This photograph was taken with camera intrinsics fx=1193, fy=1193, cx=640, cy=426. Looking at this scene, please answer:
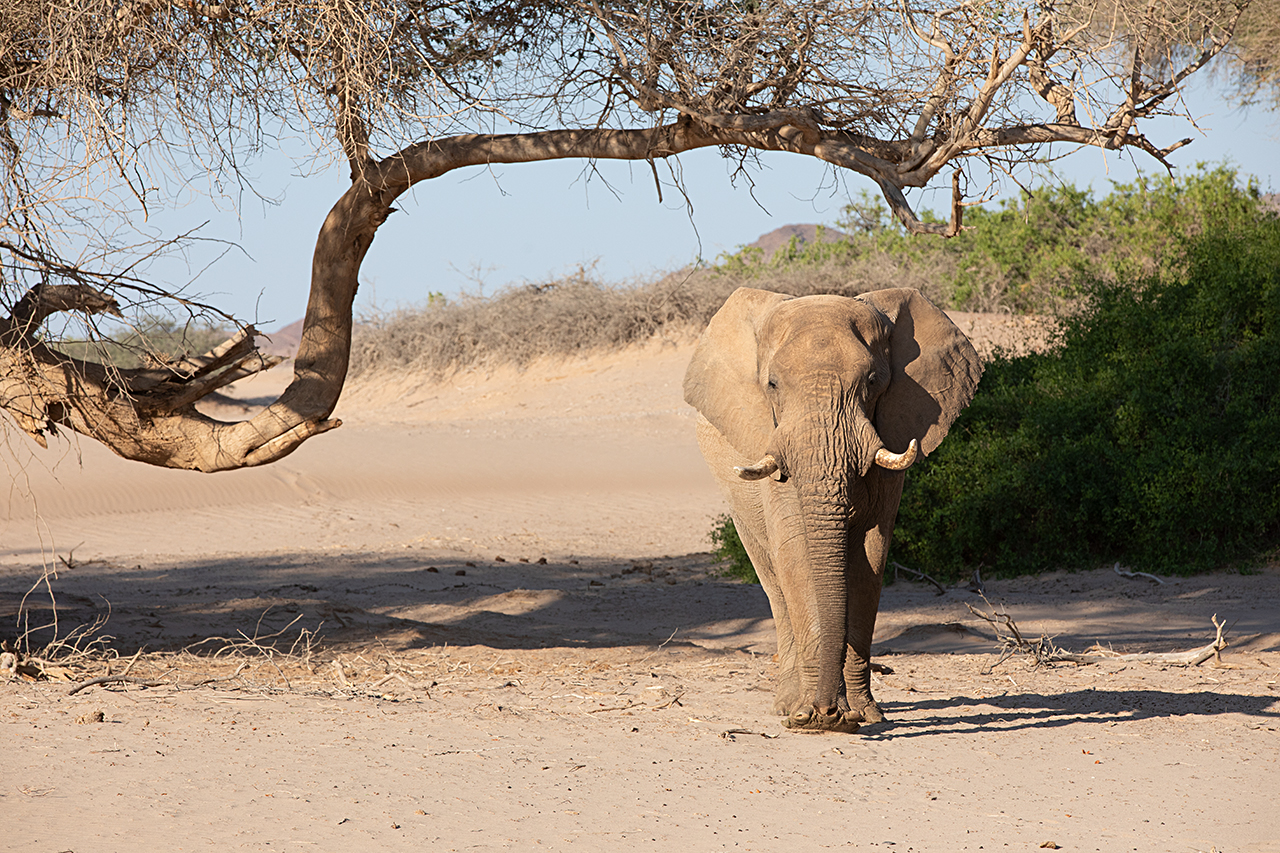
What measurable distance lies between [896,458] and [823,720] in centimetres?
118

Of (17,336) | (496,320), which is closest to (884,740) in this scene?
(17,336)

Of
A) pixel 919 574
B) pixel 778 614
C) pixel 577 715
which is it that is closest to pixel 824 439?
pixel 778 614

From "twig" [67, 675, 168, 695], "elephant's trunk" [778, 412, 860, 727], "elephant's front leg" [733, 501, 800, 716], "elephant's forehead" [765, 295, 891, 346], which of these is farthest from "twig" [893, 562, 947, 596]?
"twig" [67, 675, 168, 695]

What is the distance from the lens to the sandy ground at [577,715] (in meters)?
4.19

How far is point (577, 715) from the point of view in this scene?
5.97 meters

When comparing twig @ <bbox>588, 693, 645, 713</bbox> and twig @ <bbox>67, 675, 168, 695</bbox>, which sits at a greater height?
twig @ <bbox>67, 675, 168, 695</bbox>

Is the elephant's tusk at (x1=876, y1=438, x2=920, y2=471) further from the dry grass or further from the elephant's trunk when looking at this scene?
the dry grass

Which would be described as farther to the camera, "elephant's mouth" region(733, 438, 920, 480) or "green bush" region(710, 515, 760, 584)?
"green bush" region(710, 515, 760, 584)

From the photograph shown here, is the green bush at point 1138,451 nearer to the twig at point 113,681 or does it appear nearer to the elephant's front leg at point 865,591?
the elephant's front leg at point 865,591

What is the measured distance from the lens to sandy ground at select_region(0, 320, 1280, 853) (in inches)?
165

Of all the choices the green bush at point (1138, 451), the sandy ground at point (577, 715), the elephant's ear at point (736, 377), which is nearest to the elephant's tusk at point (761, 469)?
the elephant's ear at point (736, 377)

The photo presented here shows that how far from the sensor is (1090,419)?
1167 centimetres

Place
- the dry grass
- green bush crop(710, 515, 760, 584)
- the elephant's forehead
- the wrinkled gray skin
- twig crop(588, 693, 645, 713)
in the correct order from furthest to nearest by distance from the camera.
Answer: the dry grass
green bush crop(710, 515, 760, 584)
twig crop(588, 693, 645, 713)
the elephant's forehead
the wrinkled gray skin

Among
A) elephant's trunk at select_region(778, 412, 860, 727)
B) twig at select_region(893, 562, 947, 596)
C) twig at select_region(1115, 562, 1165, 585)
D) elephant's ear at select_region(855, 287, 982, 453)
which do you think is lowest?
twig at select_region(1115, 562, 1165, 585)
